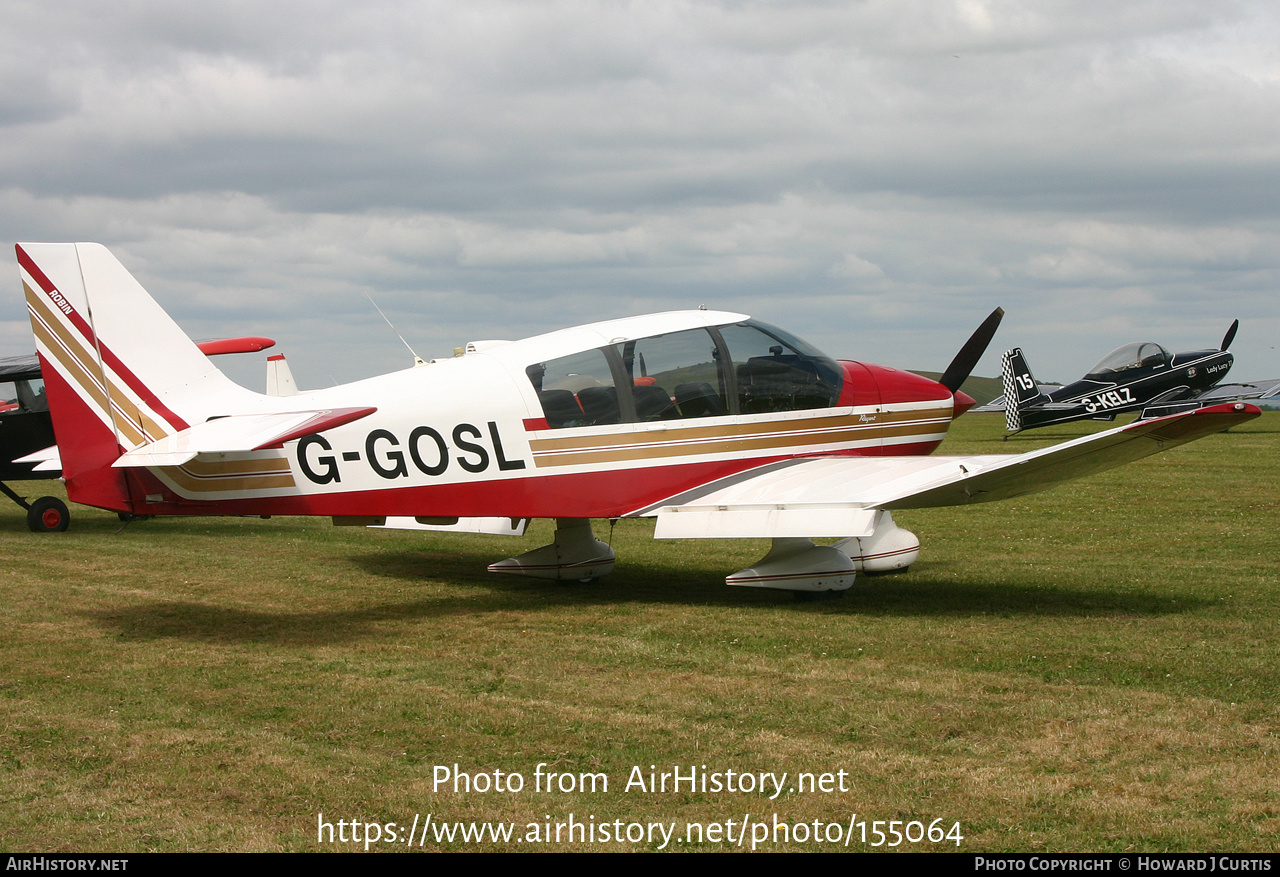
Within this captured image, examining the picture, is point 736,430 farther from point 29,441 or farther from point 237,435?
point 29,441

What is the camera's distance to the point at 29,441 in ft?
47.8

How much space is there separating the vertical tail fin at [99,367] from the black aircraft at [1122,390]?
26.1 meters

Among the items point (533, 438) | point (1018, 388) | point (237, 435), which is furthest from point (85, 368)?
point (1018, 388)

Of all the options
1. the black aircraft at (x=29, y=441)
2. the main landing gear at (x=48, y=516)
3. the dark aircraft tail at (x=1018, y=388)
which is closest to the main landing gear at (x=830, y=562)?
the black aircraft at (x=29, y=441)

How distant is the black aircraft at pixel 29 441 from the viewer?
46.4 ft

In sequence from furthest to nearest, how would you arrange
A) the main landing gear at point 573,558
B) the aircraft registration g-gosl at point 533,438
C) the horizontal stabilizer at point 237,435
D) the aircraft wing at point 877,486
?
1. the main landing gear at point 573,558
2. the aircraft registration g-gosl at point 533,438
3. the aircraft wing at point 877,486
4. the horizontal stabilizer at point 237,435

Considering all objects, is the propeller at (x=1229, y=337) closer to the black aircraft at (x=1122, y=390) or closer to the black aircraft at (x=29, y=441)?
the black aircraft at (x=1122, y=390)

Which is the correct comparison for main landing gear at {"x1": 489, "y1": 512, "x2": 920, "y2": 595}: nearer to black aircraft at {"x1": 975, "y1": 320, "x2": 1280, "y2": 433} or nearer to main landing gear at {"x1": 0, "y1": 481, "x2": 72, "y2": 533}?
main landing gear at {"x1": 0, "y1": 481, "x2": 72, "y2": 533}

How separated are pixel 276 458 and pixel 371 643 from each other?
1455mm

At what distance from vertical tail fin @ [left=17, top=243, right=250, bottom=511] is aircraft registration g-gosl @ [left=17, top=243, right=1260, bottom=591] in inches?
0.5

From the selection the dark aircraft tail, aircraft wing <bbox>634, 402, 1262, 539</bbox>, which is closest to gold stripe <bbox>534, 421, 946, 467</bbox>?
aircraft wing <bbox>634, 402, 1262, 539</bbox>

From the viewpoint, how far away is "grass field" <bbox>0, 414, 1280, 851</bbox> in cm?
398
